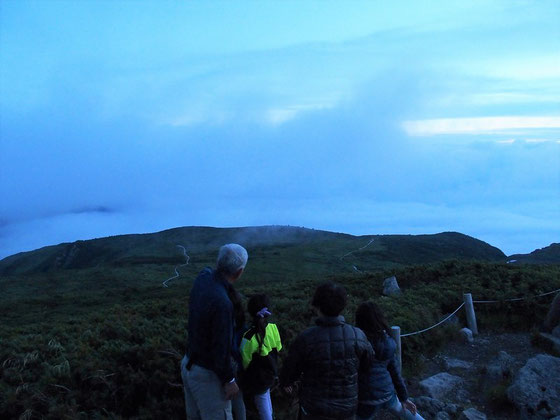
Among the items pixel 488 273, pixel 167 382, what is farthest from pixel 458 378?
pixel 488 273

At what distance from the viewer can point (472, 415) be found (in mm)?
7867

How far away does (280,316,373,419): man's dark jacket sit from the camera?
470cm

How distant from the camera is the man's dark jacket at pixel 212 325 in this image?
4734mm

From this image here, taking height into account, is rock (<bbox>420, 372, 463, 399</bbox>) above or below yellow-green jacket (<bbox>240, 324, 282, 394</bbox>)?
below

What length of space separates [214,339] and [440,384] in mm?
6581

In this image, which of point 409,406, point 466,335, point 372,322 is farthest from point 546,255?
point 372,322

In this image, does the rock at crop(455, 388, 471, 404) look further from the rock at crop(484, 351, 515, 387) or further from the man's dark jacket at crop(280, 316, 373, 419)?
the man's dark jacket at crop(280, 316, 373, 419)

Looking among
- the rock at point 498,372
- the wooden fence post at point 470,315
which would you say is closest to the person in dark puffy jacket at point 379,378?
the rock at point 498,372

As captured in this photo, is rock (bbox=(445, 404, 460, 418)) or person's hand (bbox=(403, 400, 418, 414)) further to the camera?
rock (bbox=(445, 404, 460, 418))

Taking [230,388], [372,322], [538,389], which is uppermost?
[372,322]

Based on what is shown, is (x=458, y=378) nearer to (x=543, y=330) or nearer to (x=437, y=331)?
(x=437, y=331)

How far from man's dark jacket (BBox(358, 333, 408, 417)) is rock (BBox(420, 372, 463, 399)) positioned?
4.06 meters

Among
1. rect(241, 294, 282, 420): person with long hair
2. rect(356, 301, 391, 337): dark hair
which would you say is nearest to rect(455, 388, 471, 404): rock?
rect(356, 301, 391, 337): dark hair

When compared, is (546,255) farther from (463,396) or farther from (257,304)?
(257,304)
